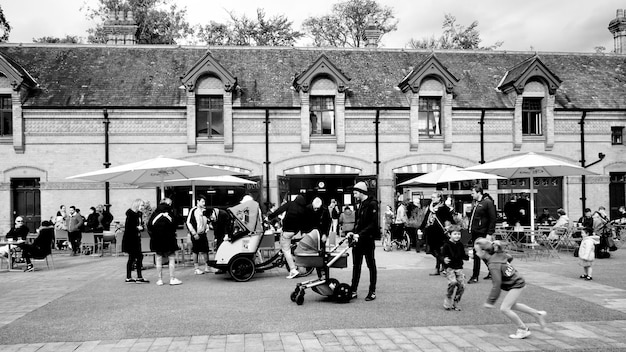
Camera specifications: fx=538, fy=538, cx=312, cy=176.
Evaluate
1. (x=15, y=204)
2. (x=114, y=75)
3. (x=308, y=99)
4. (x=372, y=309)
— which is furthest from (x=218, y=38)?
(x=372, y=309)

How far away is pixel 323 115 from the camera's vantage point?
23078mm

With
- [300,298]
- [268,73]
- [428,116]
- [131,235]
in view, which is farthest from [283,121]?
[300,298]

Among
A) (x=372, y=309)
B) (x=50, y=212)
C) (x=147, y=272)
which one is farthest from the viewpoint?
(x=50, y=212)

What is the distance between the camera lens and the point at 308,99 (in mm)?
22672

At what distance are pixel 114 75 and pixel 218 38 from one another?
16.7m

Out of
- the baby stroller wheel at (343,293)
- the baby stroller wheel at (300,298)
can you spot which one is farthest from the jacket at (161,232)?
the baby stroller wheel at (343,293)

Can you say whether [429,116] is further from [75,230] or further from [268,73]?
[75,230]

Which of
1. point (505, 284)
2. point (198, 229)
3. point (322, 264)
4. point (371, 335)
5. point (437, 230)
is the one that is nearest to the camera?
point (371, 335)

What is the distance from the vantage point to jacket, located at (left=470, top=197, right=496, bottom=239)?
1108 cm

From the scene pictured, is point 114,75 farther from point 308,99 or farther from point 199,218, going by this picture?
point 199,218

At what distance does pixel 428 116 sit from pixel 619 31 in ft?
45.9

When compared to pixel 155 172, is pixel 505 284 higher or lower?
lower

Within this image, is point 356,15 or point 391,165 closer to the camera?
point 391,165

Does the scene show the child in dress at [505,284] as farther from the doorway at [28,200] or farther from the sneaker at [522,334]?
the doorway at [28,200]
